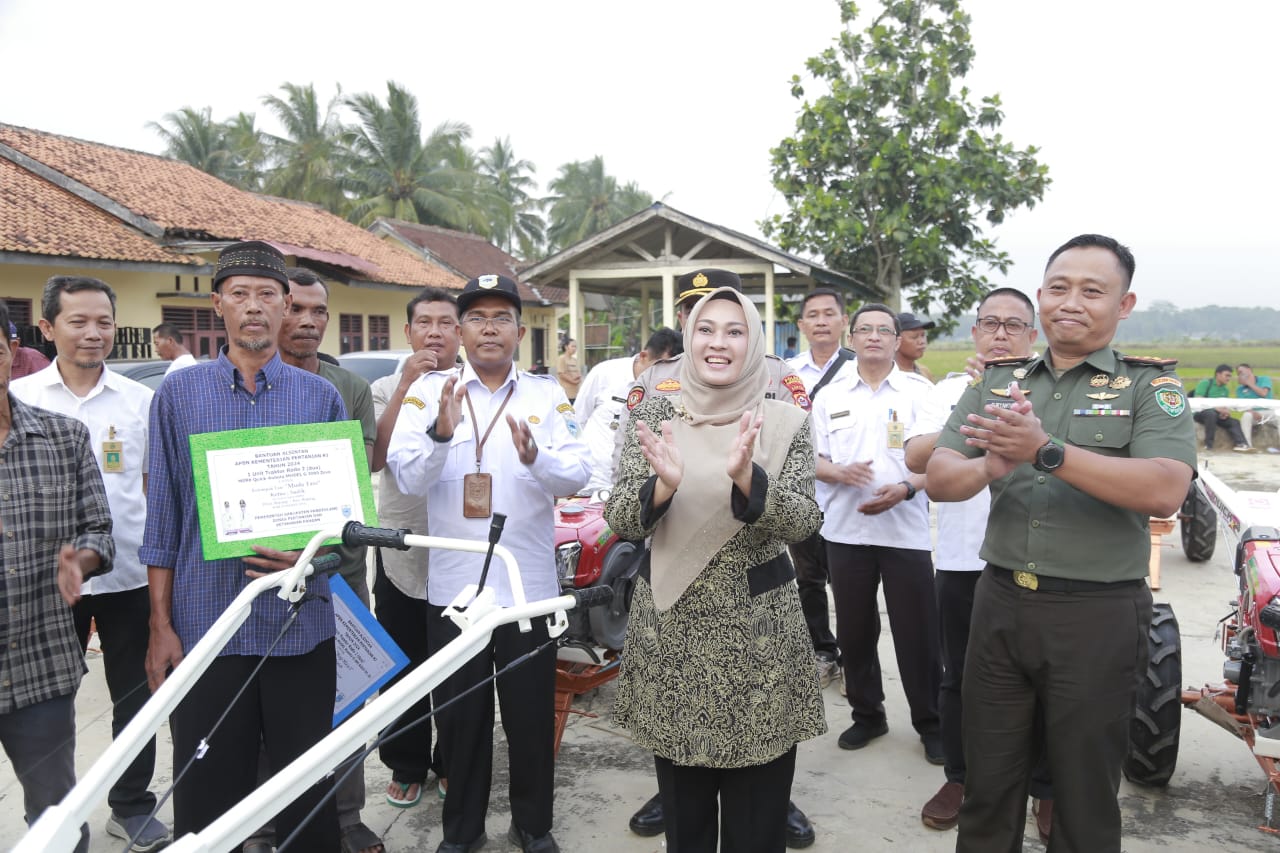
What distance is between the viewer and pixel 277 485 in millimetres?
2602

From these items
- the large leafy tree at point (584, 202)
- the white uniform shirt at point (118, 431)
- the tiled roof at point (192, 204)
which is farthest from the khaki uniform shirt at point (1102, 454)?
the large leafy tree at point (584, 202)

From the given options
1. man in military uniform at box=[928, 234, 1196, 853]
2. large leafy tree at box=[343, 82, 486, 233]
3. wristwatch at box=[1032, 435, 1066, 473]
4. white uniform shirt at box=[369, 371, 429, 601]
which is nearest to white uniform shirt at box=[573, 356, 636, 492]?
white uniform shirt at box=[369, 371, 429, 601]

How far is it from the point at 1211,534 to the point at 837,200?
39.9 feet

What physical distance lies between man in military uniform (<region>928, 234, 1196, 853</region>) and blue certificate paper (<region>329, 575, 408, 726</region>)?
1.90m

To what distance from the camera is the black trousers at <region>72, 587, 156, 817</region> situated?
3.43 metres

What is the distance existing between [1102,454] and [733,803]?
4.87 ft

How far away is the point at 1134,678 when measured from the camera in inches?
100

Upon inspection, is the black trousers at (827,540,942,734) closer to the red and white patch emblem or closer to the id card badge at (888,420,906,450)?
the id card badge at (888,420,906,450)

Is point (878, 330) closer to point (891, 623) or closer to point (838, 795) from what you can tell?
point (891, 623)

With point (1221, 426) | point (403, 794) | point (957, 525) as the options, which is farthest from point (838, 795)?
point (1221, 426)

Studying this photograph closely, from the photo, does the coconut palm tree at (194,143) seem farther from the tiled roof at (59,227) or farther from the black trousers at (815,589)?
the black trousers at (815,589)

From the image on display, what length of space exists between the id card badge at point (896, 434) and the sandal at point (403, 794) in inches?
104

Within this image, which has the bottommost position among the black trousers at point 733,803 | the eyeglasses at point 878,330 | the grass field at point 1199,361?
the black trousers at point 733,803

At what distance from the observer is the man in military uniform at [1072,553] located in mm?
2482
